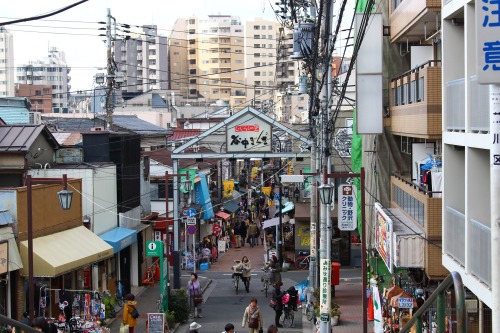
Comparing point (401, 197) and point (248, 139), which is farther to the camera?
point (248, 139)

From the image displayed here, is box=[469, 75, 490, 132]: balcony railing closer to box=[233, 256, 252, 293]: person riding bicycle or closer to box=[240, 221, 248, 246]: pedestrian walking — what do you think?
box=[233, 256, 252, 293]: person riding bicycle

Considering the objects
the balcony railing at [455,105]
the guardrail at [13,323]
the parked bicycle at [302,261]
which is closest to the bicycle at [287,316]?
the balcony railing at [455,105]

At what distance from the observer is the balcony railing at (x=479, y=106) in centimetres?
1249

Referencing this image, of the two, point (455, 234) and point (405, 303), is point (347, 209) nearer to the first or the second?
point (405, 303)

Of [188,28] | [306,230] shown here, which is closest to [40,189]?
[306,230]

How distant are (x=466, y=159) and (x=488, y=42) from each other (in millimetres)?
7288

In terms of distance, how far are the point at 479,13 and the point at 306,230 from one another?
110 feet

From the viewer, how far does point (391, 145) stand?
84.1ft

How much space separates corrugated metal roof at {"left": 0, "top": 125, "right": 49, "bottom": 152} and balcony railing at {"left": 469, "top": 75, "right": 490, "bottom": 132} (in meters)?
17.5

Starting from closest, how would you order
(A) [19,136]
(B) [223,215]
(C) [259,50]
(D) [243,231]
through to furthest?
1. (A) [19,136]
2. (B) [223,215]
3. (D) [243,231]
4. (C) [259,50]

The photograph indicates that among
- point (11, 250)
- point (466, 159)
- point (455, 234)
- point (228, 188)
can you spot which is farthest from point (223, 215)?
point (466, 159)

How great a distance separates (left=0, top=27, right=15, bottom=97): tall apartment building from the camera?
129 metres

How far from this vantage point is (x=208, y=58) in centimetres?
13725

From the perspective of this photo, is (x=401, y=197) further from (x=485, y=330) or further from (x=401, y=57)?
(x=485, y=330)
